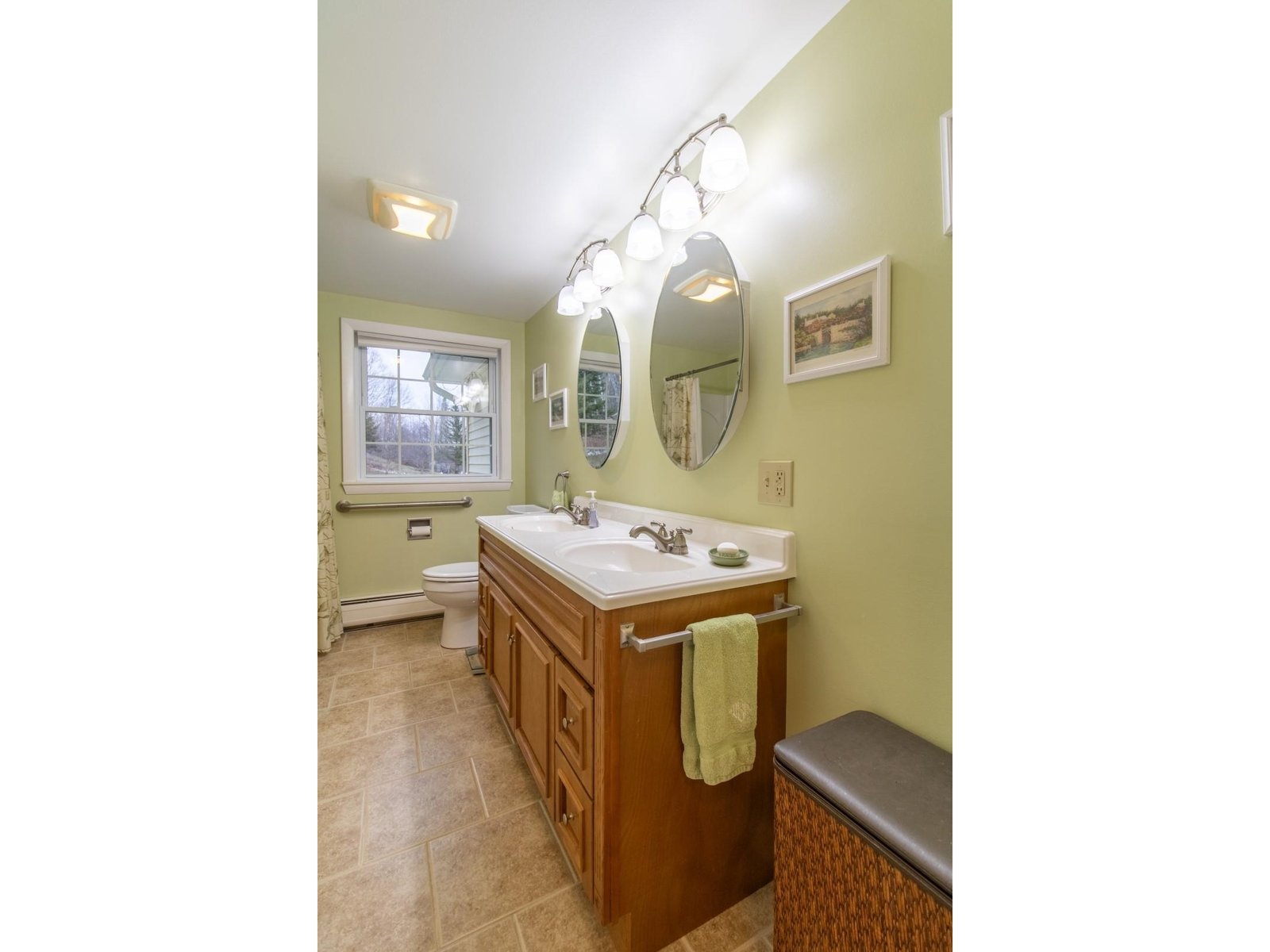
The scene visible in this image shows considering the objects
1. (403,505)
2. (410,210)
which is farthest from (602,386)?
(403,505)

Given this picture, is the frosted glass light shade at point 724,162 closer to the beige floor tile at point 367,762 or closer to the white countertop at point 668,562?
the white countertop at point 668,562

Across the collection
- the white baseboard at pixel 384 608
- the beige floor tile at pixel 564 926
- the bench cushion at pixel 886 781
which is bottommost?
the beige floor tile at pixel 564 926

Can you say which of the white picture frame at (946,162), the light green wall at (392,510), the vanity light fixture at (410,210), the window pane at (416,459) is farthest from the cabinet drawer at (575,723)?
the window pane at (416,459)

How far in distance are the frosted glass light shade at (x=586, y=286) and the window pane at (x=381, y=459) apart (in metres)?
1.88

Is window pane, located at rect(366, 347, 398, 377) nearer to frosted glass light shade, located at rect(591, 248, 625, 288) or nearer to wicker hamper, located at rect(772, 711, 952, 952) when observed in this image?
frosted glass light shade, located at rect(591, 248, 625, 288)

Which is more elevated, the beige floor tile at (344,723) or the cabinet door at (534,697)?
the cabinet door at (534,697)

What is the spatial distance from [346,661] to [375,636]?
14.7 inches

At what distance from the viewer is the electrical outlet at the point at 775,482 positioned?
1.28 meters

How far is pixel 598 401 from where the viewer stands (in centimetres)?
238

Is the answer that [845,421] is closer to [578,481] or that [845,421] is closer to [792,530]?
[792,530]

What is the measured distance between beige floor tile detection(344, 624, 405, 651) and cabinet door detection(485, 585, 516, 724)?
1.07 metres

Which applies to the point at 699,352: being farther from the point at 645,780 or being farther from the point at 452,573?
the point at 452,573

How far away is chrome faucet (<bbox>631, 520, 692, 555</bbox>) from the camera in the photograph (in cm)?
145

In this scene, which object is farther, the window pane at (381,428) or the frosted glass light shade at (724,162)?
the window pane at (381,428)
